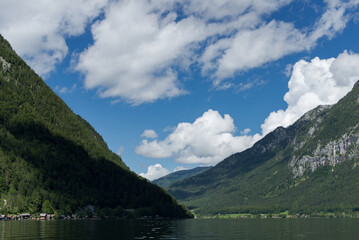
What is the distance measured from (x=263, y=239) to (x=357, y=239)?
22.4 metres

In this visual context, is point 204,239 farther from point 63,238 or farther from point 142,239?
A: point 63,238

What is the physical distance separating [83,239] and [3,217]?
435 ft

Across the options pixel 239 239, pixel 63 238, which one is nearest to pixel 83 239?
pixel 63 238

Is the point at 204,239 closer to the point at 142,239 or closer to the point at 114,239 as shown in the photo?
the point at 142,239

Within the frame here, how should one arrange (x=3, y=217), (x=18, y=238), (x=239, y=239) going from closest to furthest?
(x=18, y=238) < (x=239, y=239) < (x=3, y=217)

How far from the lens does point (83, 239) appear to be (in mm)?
79938

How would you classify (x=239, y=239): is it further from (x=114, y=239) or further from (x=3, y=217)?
(x=3, y=217)

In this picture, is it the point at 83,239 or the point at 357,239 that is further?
the point at 357,239

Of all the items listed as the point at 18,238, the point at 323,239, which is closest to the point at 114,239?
the point at 18,238

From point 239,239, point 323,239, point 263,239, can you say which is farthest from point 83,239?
point 323,239

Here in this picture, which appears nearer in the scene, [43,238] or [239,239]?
[43,238]

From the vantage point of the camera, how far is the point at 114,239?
268 feet

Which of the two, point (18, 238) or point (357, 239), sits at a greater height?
point (18, 238)

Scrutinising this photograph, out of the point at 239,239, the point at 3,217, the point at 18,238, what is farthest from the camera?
the point at 3,217
